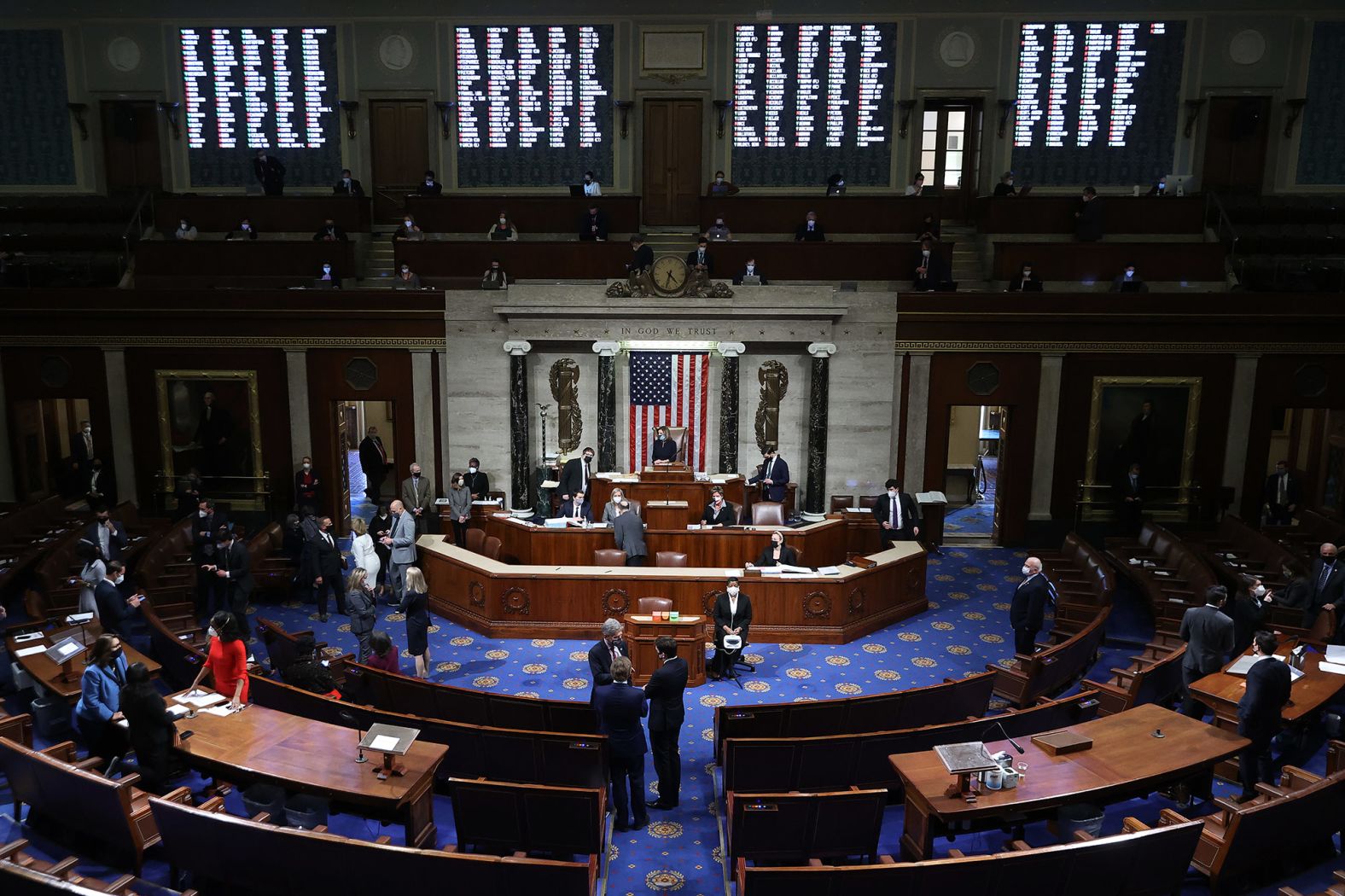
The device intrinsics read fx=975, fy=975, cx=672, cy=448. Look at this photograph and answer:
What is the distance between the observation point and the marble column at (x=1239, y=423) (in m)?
16.1

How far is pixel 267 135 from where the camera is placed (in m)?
20.5

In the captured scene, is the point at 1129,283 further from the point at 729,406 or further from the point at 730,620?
the point at 730,620

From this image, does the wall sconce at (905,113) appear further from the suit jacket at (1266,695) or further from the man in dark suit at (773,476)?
the suit jacket at (1266,695)

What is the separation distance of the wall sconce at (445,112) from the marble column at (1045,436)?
1271 cm

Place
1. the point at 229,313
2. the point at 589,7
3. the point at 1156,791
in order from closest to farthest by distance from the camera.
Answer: the point at 1156,791, the point at 229,313, the point at 589,7

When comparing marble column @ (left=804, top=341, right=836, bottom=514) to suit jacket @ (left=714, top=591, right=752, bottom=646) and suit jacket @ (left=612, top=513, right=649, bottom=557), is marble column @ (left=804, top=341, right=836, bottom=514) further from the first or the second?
suit jacket @ (left=714, top=591, right=752, bottom=646)

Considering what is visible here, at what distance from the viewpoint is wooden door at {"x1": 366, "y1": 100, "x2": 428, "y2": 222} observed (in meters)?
20.3

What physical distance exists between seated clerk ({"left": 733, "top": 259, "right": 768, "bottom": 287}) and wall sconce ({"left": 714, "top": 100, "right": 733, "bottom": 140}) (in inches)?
173

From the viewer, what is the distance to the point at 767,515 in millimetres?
14406

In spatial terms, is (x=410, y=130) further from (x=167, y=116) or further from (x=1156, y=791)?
(x=1156, y=791)

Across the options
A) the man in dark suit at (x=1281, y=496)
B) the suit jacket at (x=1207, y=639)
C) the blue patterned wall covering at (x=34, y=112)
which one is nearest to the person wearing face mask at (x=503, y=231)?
the blue patterned wall covering at (x=34, y=112)

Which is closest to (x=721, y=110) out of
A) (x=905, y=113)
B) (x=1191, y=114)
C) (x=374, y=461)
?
(x=905, y=113)

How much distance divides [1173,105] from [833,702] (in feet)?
56.2

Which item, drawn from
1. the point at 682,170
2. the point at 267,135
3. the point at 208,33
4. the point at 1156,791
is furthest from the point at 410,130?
the point at 1156,791
